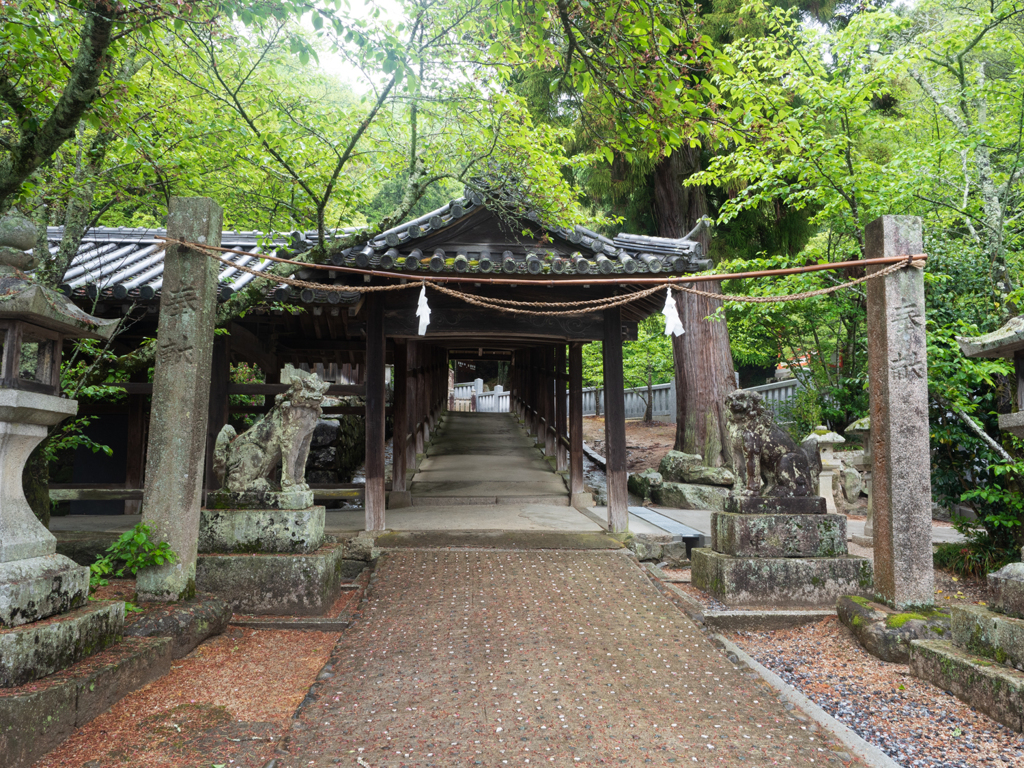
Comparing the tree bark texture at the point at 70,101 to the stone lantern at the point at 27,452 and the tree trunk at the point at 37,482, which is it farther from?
the tree trunk at the point at 37,482

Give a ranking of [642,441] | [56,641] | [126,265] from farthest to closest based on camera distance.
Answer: [642,441]
[126,265]
[56,641]

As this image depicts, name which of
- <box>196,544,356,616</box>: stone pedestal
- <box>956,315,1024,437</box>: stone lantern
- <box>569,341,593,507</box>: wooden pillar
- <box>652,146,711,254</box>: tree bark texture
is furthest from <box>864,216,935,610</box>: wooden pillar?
<box>652,146,711,254</box>: tree bark texture

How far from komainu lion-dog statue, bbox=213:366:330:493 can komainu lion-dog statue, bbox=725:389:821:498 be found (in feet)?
13.9

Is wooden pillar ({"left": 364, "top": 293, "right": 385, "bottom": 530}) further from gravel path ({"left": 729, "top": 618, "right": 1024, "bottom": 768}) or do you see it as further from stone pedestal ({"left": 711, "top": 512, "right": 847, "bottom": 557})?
gravel path ({"left": 729, "top": 618, "right": 1024, "bottom": 768})

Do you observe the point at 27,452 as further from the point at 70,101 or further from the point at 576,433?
the point at 576,433

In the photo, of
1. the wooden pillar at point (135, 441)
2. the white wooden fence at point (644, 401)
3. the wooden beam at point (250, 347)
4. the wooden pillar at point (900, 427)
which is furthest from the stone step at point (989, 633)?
the white wooden fence at point (644, 401)

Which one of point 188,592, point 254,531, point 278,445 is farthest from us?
point 278,445

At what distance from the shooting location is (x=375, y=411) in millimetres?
7621

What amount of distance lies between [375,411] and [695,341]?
853cm

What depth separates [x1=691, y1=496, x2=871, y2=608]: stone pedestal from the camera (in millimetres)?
5676

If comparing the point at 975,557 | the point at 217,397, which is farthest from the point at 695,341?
the point at 217,397

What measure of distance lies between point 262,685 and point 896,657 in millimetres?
4731

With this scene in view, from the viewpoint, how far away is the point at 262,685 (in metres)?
4.11

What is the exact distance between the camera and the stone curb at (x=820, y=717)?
3246 mm
